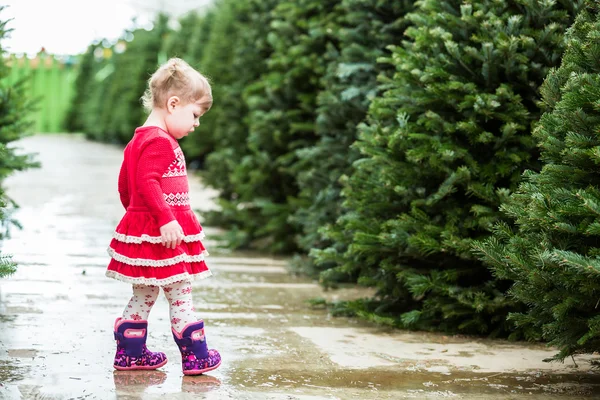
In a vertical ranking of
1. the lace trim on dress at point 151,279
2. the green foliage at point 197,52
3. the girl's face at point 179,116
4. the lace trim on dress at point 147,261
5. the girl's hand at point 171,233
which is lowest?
the lace trim on dress at point 151,279

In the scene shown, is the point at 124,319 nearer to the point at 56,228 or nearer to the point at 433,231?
the point at 433,231

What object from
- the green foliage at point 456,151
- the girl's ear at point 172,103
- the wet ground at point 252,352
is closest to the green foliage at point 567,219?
the wet ground at point 252,352

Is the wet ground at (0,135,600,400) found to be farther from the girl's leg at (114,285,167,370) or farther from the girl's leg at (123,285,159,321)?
the girl's leg at (123,285,159,321)

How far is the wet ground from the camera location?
3.72m

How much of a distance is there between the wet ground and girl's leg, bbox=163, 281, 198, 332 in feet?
0.80

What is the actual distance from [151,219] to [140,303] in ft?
1.40

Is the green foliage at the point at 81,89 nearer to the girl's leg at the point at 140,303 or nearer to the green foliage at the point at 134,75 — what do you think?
the green foliage at the point at 134,75

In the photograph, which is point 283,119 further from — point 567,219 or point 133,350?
point 567,219

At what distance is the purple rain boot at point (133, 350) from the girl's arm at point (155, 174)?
20.5 inches

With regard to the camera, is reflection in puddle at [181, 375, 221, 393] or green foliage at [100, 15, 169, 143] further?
green foliage at [100, 15, 169, 143]

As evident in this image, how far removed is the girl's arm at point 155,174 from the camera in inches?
155

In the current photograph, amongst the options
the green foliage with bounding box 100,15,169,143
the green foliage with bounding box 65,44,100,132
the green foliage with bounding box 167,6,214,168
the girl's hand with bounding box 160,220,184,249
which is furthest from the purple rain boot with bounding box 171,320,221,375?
the green foliage with bounding box 65,44,100,132

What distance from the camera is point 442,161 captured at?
5.02 meters

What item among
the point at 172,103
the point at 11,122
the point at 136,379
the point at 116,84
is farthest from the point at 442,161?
the point at 116,84
